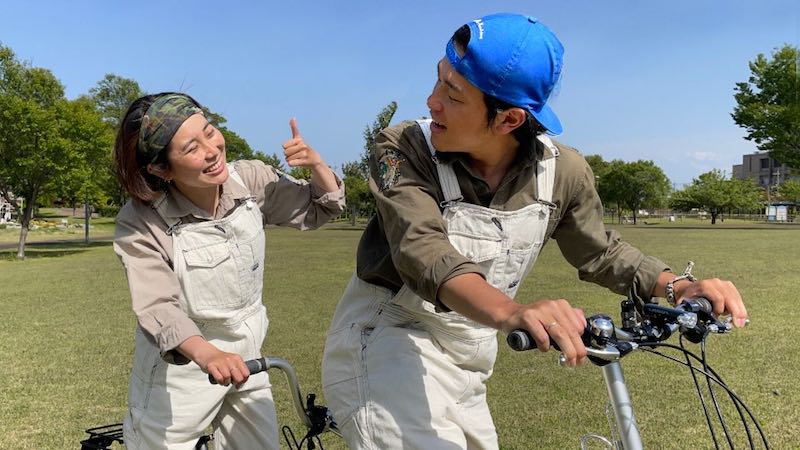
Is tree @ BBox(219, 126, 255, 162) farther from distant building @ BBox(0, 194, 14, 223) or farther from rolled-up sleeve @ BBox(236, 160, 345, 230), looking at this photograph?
rolled-up sleeve @ BBox(236, 160, 345, 230)

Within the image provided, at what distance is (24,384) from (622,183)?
6345cm

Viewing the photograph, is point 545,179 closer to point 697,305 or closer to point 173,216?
point 697,305

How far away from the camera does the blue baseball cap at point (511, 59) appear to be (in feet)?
5.85

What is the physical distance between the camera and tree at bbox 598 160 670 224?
208ft

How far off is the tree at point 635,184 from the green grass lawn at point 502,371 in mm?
51850

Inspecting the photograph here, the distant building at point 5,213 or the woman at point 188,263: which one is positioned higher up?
the woman at point 188,263

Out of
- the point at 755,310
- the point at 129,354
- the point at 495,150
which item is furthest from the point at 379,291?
the point at 755,310

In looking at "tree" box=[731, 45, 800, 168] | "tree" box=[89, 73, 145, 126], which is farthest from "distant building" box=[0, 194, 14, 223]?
"tree" box=[731, 45, 800, 168]

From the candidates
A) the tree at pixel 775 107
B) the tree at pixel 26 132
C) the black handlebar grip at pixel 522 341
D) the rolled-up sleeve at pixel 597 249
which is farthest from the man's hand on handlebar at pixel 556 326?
the tree at pixel 775 107

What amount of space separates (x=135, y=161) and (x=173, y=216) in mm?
288

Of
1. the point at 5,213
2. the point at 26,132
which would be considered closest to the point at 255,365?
the point at 26,132

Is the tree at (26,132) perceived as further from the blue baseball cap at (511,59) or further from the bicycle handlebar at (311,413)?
the blue baseball cap at (511,59)

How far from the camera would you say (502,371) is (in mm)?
6641

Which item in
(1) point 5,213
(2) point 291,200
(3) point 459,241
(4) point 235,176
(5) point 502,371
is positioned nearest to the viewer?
(3) point 459,241
